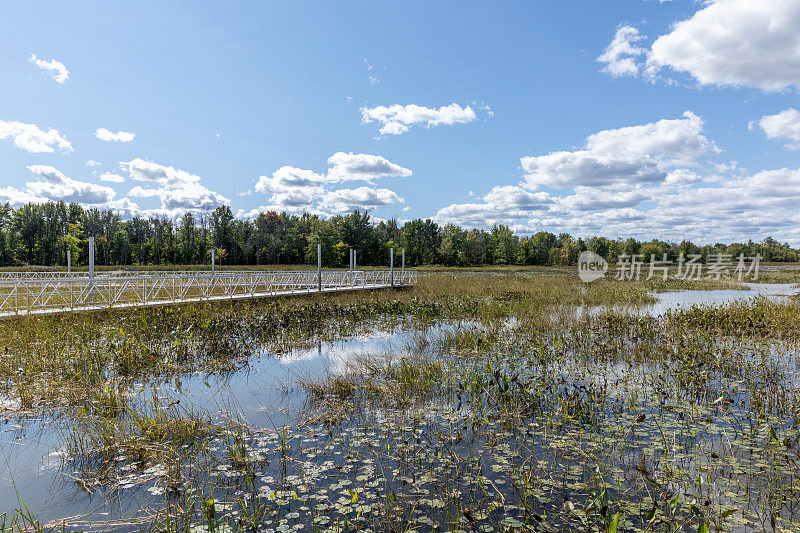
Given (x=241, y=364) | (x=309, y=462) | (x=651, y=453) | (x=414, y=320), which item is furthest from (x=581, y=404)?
(x=414, y=320)

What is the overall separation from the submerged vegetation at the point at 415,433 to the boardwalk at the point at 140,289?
8.31ft

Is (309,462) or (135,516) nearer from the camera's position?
(135,516)

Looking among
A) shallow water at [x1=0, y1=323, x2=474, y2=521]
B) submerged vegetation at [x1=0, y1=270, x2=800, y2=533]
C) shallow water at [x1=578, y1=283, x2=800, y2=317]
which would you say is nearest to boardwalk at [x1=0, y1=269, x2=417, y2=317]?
submerged vegetation at [x1=0, y1=270, x2=800, y2=533]

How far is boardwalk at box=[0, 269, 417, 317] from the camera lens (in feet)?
39.9

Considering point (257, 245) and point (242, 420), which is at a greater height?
point (257, 245)

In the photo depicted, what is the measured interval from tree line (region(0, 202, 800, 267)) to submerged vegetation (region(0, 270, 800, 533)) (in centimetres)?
5315

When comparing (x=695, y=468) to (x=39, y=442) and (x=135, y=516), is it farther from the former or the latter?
(x=39, y=442)

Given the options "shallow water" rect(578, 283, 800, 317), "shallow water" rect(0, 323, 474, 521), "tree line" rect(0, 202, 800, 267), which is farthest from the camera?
"tree line" rect(0, 202, 800, 267)

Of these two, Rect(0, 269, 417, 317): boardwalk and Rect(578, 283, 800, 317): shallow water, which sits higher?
Rect(0, 269, 417, 317): boardwalk

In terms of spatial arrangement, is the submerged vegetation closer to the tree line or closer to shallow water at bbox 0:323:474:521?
shallow water at bbox 0:323:474:521

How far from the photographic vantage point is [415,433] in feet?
15.6

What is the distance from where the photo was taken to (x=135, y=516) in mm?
3338

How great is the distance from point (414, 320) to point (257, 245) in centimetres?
5545

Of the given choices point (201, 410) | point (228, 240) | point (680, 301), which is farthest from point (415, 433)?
point (228, 240)
